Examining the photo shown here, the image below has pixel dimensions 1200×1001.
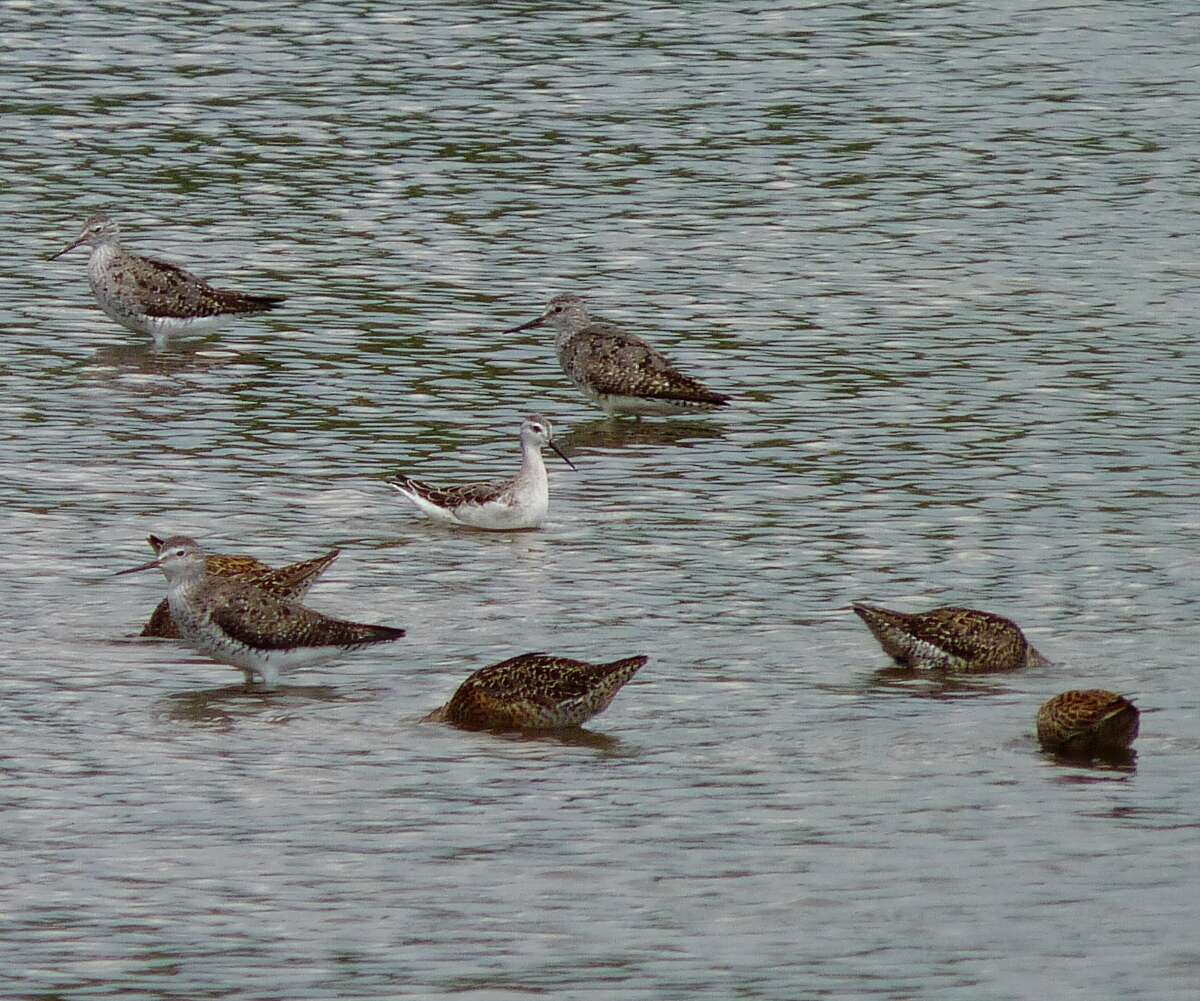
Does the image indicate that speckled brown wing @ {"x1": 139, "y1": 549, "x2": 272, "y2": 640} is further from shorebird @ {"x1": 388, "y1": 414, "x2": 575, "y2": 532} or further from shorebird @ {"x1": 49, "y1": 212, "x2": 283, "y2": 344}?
shorebird @ {"x1": 49, "y1": 212, "x2": 283, "y2": 344}

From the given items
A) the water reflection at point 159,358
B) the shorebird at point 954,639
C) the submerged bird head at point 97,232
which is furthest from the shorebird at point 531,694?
the submerged bird head at point 97,232

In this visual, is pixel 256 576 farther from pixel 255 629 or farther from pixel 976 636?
pixel 976 636

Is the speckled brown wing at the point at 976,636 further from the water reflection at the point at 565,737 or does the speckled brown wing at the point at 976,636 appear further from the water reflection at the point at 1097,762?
the water reflection at the point at 565,737

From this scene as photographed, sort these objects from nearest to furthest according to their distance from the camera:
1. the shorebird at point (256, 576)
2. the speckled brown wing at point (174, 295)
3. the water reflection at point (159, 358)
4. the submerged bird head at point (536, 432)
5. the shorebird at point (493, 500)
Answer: the shorebird at point (256, 576) → the shorebird at point (493, 500) → the submerged bird head at point (536, 432) → the water reflection at point (159, 358) → the speckled brown wing at point (174, 295)

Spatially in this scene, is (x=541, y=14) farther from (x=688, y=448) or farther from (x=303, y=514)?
(x=303, y=514)

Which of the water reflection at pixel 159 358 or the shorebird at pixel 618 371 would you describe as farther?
the water reflection at pixel 159 358

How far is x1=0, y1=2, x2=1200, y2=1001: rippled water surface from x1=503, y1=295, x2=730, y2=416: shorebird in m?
0.34

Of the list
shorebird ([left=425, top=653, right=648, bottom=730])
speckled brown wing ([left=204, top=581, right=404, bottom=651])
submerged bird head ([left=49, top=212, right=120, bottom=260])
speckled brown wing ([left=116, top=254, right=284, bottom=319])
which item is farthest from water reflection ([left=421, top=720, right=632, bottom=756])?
submerged bird head ([left=49, top=212, right=120, bottom=260])

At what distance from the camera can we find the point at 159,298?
2803cm

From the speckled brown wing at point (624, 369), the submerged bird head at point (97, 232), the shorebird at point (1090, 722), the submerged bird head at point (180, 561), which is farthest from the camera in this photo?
the submerged bird head at point (97, 232)

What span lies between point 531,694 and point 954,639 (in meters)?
2.91

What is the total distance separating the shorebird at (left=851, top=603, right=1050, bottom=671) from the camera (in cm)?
1772

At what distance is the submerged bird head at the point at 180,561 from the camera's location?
18.0 m

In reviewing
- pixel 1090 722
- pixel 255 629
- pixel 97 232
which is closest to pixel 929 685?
pixel 1090 722
